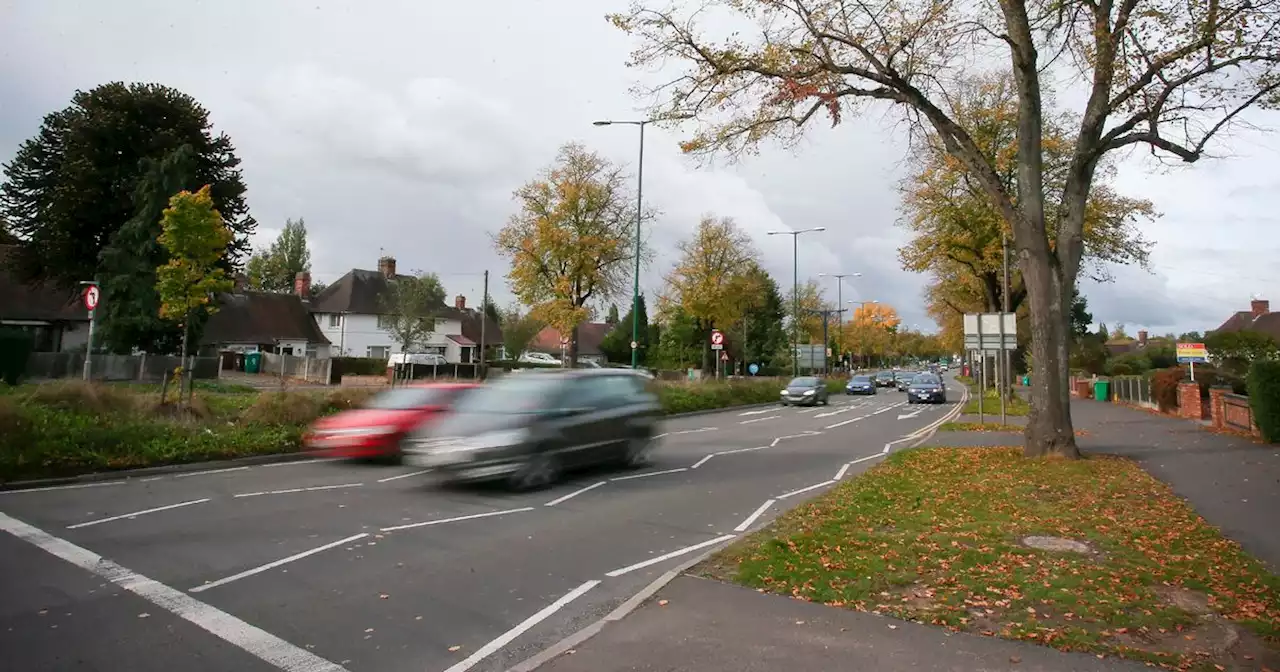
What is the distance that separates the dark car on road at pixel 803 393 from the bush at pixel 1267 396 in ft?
68.4

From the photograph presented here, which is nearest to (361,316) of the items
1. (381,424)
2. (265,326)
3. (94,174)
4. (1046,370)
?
(265,326)

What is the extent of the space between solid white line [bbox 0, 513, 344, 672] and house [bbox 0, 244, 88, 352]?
42623 millimetres

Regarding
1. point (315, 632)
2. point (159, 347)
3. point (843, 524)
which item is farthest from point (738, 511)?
point (159, 347)

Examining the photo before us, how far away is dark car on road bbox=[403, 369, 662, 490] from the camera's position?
34.6 ft

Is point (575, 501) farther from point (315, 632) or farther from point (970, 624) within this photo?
point (970, 624)

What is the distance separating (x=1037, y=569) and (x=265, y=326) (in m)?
59.6

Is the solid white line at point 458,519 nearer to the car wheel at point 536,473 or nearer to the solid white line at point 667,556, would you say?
the car wheel at point 536,473

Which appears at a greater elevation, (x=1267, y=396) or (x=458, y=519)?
(x=1267, y=396)

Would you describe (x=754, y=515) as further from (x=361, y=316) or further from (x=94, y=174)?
(x=361, y=316)

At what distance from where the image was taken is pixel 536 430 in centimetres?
1096

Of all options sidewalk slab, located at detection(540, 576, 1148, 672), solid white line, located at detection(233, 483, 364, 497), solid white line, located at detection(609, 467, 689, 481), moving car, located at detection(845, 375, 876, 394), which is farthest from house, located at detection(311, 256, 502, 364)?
sidewalk slab, located at detection(540, 576, 1148, 672)

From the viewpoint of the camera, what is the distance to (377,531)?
26.5 ft

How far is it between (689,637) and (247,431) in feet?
41.8

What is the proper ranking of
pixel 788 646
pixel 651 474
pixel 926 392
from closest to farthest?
1. pixel 788 646
2. pixel 651 474
3. pixel 926 392
